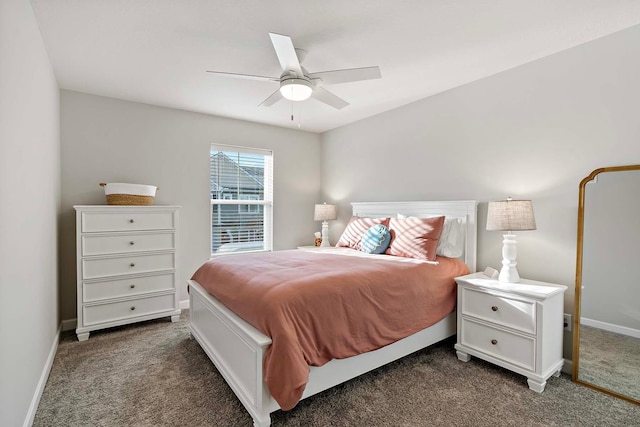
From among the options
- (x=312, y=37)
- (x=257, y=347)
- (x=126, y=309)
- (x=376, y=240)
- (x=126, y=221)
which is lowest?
(x=126, y=309)

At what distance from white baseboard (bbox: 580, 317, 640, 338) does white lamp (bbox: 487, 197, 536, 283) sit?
0.47 meters

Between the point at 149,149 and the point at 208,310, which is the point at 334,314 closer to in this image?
the point at 208,310

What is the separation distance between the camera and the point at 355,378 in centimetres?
223

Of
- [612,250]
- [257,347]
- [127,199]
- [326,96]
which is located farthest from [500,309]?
[127,199]

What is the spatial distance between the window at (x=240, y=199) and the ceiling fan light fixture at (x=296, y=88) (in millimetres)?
2024

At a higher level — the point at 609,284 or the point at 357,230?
the point at 357,230

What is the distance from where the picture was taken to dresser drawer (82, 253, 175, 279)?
2939 millimetres

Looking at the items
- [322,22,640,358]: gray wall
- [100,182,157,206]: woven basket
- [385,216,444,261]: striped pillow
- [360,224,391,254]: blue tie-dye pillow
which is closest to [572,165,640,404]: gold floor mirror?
[322,22,640,358]: gray wall

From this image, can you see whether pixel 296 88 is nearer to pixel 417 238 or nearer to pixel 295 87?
pixel 295 87

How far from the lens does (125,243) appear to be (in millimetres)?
3098

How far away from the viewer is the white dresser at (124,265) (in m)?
2.90

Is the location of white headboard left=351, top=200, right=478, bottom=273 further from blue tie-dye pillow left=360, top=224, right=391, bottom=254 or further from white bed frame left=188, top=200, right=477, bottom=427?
blue tie-dye pillow left=360, top=224, right=391, bottom=254

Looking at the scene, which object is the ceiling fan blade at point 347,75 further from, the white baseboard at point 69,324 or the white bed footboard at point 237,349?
the white baseboard at point 69,324

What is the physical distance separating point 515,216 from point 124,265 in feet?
11.3
